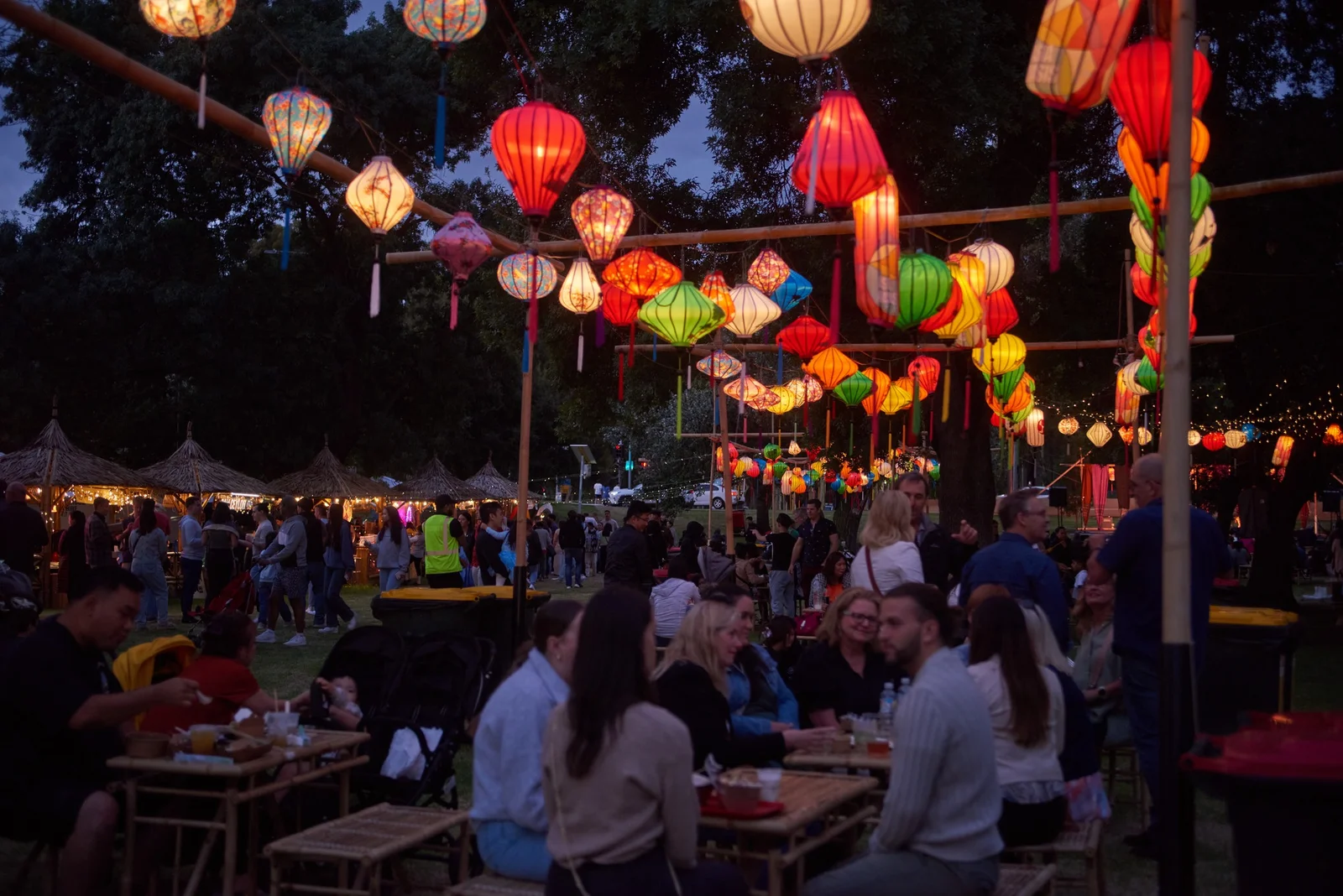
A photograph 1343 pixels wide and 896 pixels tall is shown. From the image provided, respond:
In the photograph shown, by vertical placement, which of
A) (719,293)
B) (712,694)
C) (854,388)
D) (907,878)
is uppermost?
(719,293)

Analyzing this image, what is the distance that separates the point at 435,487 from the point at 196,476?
23.9 ft

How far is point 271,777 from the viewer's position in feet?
22.3

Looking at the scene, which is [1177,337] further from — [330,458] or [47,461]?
[330,458]

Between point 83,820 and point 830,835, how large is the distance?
9.50 feet

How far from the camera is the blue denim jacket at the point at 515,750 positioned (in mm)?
4016

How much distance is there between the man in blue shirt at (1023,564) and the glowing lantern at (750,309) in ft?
19.0

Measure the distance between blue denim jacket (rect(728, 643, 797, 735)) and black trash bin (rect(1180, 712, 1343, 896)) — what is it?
217cm

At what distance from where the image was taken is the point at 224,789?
5.50 meters

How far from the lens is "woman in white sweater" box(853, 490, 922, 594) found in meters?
7.82

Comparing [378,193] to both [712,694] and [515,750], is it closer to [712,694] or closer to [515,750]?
[712,694]

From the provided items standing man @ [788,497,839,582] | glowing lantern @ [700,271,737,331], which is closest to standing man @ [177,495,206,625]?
standing man @ [788,497,839,582]

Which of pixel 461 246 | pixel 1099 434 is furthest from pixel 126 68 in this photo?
pixel 1099 434

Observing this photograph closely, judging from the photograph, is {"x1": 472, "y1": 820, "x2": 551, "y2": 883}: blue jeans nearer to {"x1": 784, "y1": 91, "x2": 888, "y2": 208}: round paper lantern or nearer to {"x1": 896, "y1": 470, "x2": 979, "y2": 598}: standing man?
{"x1": 784, "y1": 91, "x2": 888, "y2": 208}: round paper lantern

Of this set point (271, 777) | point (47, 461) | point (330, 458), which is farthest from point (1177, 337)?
point (330, 458)
